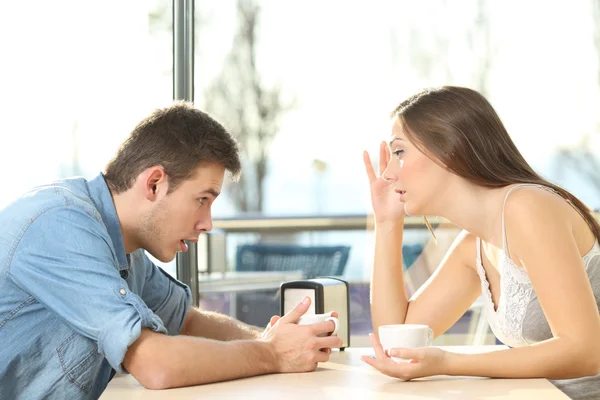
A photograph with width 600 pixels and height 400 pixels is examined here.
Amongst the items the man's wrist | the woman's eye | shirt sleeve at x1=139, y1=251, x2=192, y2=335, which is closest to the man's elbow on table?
the man's wrist

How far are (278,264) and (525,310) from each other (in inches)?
95.8

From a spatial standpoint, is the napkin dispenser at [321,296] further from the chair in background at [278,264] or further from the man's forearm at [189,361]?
the chair in background at [278,264]

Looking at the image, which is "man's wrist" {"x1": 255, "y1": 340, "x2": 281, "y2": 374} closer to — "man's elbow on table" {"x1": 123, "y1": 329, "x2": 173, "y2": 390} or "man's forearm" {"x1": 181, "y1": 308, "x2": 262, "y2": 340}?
"man's elbow on table" {"x1": 123, "y1": 329, "x2": 173, "y2": 390}

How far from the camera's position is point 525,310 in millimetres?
2006

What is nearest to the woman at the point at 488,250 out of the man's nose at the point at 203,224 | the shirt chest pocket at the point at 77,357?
the man's nose at the point at 203,224

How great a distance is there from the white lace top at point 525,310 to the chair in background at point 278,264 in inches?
88.0

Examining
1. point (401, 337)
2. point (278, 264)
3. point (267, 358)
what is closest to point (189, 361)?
point (267, 358)

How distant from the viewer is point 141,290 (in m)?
2.25

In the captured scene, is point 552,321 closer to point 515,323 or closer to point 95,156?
point 515,323

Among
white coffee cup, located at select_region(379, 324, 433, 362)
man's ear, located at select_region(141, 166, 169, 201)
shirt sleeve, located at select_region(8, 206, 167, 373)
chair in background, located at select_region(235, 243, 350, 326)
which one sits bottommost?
chair in background, located at select_region(235, 243, 350, 326)

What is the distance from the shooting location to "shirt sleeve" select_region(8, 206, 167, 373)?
164cm

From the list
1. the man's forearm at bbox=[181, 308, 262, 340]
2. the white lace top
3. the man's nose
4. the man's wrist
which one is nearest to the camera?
the man's wrist

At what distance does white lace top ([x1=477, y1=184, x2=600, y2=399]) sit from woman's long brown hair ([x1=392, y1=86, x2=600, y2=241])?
0.08 m

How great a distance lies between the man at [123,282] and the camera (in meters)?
1.65
